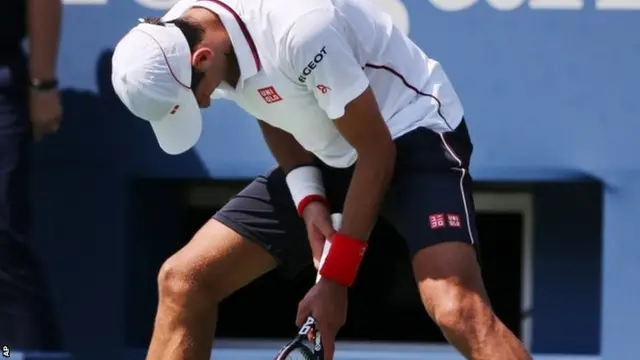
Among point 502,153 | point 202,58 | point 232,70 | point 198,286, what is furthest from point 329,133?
point 502,153

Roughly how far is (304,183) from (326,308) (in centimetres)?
42

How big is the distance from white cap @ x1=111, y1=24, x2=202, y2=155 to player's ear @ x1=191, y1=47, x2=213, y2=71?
1cm

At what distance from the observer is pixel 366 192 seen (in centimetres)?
326

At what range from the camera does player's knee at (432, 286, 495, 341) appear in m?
3.18

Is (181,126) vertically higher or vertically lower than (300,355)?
higher

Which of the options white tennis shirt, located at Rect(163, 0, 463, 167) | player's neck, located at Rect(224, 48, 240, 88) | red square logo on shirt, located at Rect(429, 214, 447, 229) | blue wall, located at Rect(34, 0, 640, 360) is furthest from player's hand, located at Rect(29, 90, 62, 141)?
red square logo on shirt, located at Rect(429, 214, 447, 229)

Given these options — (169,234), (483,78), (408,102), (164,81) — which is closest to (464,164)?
(408,102)

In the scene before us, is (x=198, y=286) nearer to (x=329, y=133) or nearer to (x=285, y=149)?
(x=285, y=149)

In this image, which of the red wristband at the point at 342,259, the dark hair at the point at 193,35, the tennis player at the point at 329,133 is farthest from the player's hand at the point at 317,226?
the dark hair at the point at 193,35

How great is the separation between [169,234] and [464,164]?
192cm

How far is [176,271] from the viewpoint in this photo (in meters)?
3.63

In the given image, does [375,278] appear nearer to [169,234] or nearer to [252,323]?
[252,323]

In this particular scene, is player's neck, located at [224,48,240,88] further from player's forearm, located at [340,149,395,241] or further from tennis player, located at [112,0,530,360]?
player's forearm, located at [340,149,395,241]

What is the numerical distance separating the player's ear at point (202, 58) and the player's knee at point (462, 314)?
745mm
